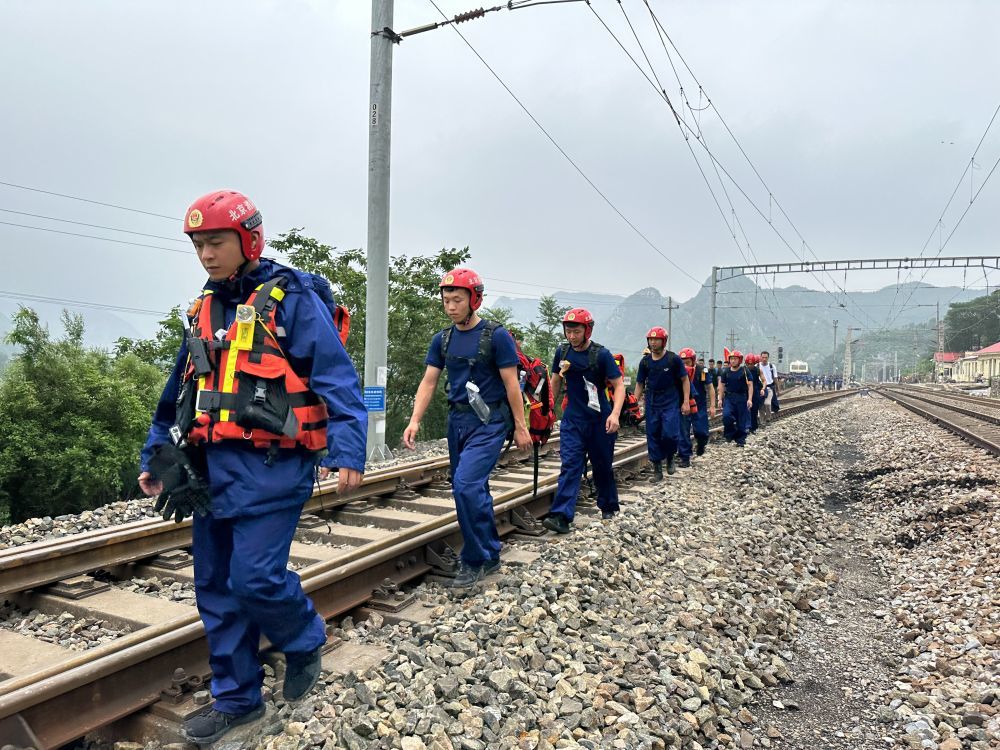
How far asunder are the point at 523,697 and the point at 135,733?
1607 mm

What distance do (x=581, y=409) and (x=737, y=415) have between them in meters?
8.80

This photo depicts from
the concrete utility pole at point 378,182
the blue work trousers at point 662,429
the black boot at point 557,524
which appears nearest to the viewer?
the black boot at point 557,524

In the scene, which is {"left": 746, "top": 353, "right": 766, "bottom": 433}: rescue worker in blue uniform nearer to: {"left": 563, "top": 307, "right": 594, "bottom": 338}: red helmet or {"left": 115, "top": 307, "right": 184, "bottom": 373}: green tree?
{"left": 563, "top": 307, "right": 594, "bottom": 338}: red helmet

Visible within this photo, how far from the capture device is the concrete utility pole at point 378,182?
11062 millimetres

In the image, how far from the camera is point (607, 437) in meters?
6.52

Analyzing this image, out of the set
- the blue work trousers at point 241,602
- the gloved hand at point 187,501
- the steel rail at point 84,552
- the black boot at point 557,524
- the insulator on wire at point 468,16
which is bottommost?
the black boot at point 557,524

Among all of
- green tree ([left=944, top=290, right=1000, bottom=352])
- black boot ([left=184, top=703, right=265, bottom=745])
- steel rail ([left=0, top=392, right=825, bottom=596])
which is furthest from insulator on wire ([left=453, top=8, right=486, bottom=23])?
green tree ([left=944, top=290, right=1000, bottom=352])

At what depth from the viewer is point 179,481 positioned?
276 cm

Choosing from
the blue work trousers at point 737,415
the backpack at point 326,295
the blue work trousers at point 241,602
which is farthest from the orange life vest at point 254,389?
the blue work trousers at point 737,415

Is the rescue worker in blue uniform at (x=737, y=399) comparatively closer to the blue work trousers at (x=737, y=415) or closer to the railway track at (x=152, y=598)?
the blue work trousers at (x=737, y=415)

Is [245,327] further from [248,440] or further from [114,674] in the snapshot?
[114,674]

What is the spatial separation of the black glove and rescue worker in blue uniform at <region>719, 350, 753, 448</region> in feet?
42.4

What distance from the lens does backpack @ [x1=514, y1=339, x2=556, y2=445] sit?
19.2 feet

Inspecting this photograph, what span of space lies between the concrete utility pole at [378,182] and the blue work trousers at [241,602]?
813 centimetres
